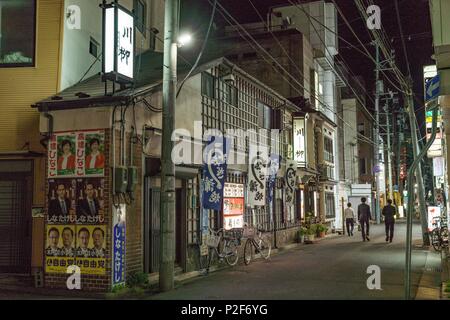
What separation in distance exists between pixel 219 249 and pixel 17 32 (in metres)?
9.13

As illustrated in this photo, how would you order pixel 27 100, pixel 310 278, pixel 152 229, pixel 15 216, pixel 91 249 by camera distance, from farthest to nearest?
pixel 310 278
pixel 152 229
pixel 27 100
pixel 15 216
pixel 91 249


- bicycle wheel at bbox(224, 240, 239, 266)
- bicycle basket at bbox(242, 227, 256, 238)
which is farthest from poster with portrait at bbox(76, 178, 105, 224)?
bicycle basket at bbox(242, 227, 256, 238)

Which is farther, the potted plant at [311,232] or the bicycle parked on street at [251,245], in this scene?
the potted plant at [311,232]

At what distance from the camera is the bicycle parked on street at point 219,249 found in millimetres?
14797

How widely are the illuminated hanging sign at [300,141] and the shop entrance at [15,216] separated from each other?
15806mm

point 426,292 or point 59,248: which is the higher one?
point 59,248

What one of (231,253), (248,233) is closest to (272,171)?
(248,233)

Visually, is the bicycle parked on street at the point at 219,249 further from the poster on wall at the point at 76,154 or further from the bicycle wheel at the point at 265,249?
the poster on wall at the point at 76,154

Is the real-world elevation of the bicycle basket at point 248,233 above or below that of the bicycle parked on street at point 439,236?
above

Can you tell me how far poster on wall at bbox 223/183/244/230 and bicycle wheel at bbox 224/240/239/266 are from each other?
0.79 meters

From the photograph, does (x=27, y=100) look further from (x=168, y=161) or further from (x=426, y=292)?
(x=426, y=292)

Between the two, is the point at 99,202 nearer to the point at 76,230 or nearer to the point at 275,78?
the point at 76,230

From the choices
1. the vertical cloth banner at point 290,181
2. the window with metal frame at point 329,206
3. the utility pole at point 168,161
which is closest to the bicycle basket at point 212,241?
the utility pole at point 168,161

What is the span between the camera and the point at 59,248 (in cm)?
1121
